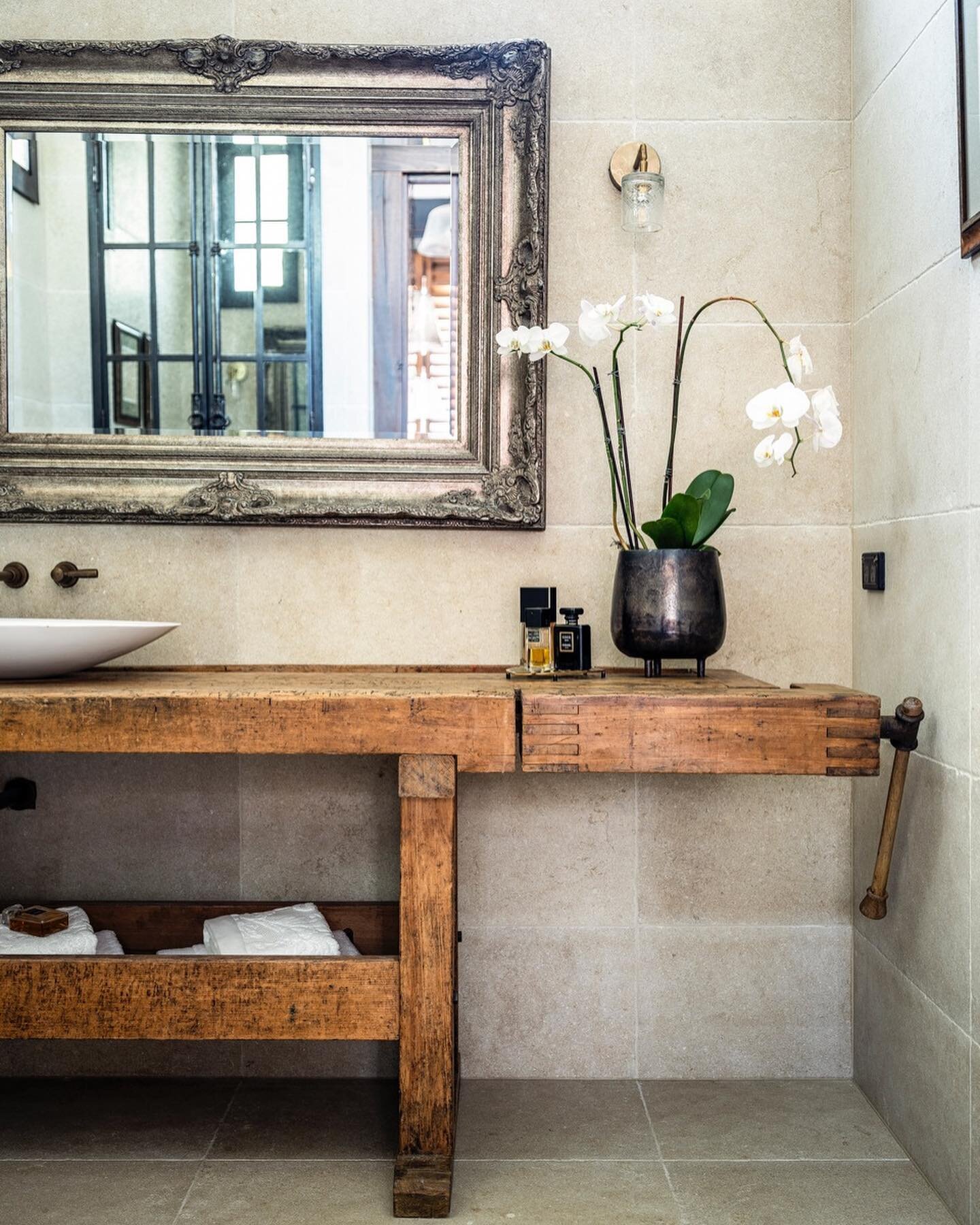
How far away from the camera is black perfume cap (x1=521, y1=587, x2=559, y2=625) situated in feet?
6.39

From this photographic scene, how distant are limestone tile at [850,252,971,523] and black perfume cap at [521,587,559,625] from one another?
2.04 feet

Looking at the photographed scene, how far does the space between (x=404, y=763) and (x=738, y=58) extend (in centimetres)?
152

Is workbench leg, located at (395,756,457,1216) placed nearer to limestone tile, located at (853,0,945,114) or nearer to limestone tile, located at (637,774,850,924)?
limestone tile, located at (637,774,850,924)

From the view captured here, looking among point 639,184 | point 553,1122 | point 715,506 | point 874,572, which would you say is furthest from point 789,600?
point 553,1122

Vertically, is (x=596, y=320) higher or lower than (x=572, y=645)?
higher

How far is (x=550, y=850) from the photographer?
2139mm

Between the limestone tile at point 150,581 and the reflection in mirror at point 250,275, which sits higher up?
the reflection in mirror at point 250,275

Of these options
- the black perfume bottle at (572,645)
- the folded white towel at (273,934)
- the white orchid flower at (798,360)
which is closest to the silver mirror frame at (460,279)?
the black perfume bottle at (572,645)

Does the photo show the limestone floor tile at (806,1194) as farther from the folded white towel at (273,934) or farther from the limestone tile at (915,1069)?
the folded white towel at (273,934)

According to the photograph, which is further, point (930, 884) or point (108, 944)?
point (108, 944)

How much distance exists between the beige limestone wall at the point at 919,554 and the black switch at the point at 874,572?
2cm

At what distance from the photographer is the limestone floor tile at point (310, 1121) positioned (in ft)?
6.02

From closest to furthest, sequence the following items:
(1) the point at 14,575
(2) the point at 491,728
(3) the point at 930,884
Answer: (2) the point at 491,728
(3) the point at 930,884
(1) the point at 14,575

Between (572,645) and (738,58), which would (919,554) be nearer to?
(572,645)
